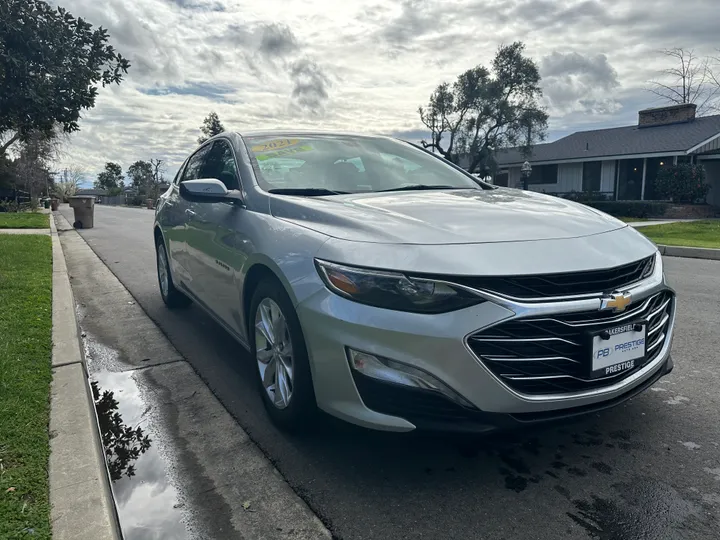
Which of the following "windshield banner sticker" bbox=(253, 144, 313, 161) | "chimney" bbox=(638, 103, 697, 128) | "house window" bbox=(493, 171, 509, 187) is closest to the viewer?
"windshield banner sticker" bbox=(253, 144, 313, 161)

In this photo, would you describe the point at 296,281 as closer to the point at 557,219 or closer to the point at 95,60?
the point at 557,219

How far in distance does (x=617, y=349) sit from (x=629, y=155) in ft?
95.0

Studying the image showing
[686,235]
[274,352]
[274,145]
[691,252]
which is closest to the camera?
[274,352]

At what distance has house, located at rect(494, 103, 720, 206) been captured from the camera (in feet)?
87.1

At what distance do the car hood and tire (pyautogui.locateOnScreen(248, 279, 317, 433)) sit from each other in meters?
0.41

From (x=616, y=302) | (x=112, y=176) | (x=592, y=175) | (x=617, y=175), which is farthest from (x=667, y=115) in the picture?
(x=112, y=176)

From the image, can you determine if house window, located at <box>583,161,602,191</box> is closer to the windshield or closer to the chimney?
the chimney

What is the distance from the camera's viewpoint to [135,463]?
2.91 m

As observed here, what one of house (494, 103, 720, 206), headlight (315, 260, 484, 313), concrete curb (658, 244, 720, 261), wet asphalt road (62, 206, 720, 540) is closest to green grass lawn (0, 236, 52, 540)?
wet asphalt road (62, 206, 720, 540)

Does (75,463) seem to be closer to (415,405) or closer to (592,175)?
(415,405)

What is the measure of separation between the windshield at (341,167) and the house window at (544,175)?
3142cm

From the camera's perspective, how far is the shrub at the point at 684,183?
24.3 m

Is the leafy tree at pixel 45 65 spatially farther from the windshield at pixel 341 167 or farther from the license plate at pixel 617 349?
the license plate at pixel 617 349

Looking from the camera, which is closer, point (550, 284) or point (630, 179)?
point (550, 284)
